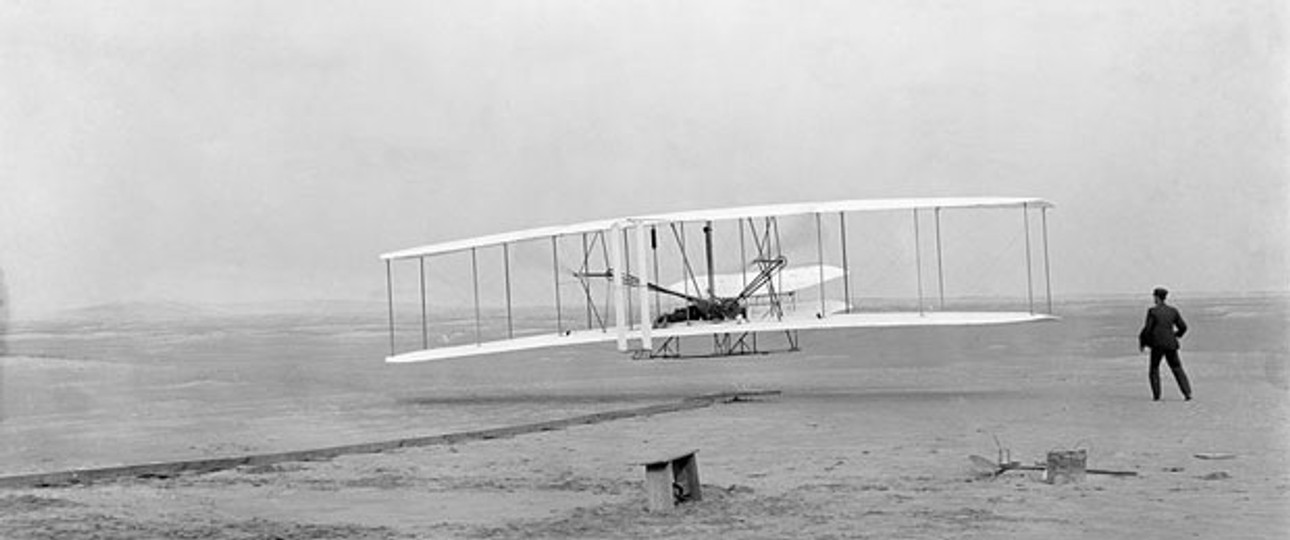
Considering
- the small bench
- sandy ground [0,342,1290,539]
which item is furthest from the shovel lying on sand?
the small bench

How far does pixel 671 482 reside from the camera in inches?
431

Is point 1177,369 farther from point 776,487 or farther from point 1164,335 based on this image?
point 776,487

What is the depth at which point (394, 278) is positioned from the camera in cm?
9138

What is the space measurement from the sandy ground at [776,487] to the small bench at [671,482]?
117mm

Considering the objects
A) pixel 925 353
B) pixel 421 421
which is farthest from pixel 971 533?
pixel 925 353

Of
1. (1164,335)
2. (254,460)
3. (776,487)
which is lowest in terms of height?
(776,487)

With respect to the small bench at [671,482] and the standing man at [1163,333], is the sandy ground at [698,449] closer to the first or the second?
the small bench at [671,482]

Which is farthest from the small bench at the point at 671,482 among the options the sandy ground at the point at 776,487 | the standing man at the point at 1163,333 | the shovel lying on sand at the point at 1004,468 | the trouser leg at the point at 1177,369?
the trouser leg at the point at 1177,369

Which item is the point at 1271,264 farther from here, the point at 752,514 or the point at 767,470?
the point at 752,514

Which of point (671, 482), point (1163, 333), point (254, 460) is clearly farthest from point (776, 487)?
point (1163, 333)

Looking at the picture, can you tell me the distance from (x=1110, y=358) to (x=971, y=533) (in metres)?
23.0

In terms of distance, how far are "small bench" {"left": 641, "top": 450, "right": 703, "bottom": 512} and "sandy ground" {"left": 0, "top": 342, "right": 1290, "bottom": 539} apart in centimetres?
12

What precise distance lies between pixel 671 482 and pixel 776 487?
1.47 meters

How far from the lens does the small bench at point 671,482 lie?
1088cm
